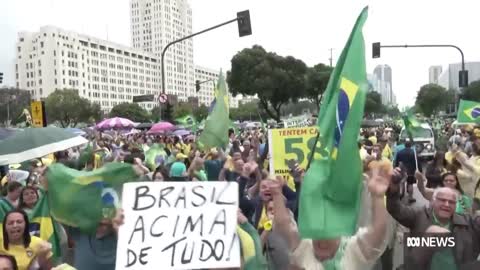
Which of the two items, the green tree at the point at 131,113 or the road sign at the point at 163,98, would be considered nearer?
the road sign at the point at 163,98

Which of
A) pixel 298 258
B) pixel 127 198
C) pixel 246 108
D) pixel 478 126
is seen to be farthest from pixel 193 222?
pixel 246 108

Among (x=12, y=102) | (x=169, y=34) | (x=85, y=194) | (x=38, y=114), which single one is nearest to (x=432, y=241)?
(x=85, y=194)

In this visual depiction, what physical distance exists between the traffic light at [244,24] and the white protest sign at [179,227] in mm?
13879

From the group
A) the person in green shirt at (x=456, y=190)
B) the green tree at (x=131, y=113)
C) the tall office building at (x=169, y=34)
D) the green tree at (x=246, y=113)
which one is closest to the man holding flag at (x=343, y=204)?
the person in green shirt at (x=456, y=190)

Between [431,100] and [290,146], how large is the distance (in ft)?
243

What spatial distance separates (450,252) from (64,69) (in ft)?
517

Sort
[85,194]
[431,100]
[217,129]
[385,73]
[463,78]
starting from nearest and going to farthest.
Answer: [85,194] < [217,129] < [463,78] < [431,100] < [385,73]

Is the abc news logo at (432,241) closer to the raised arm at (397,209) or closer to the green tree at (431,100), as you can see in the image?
the raised arm at (397,209)

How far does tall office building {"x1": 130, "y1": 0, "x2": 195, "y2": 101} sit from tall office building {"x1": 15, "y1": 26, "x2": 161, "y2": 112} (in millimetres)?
7800

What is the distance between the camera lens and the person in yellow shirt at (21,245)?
416 cm

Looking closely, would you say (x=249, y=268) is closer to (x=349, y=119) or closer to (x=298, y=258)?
(x=298, y=258)

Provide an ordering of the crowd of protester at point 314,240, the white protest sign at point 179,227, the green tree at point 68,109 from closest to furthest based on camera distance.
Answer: the crowd of protester at point 314,240, the white protest sign at point 179,227, the green tree at point 68,109

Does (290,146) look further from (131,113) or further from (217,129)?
(131,113)

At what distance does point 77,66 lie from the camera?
518 feet
